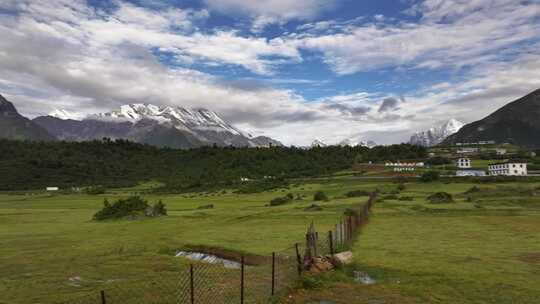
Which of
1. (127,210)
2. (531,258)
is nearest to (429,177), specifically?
(127,210)

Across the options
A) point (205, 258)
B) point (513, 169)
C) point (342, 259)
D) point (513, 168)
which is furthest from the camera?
point (513, 168)

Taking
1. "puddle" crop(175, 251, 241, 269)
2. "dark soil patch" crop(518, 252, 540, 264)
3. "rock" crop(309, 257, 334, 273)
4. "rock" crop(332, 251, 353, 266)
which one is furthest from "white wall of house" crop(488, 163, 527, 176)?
"rock" crop(309, 257, 334, 273)

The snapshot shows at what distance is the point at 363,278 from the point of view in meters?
25.4

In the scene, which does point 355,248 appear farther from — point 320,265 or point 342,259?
point 320,265

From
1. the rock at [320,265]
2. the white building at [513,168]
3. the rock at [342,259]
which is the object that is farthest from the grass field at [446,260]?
the white building at [513,168]

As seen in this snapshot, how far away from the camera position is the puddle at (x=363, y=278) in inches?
965

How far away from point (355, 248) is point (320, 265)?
10097mm

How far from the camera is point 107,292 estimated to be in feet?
74.4

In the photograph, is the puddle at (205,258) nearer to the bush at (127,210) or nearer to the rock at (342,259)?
the rock at (342,259)

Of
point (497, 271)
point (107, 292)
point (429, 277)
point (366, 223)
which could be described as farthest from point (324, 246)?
point (366, 223)

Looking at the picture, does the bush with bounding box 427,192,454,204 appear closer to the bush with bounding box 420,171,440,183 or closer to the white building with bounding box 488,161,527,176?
the bush with bounding box 420,171,440,183

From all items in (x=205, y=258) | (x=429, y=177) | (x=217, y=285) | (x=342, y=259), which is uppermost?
(x=429, y=177)

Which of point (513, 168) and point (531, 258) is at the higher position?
point (513, 168)

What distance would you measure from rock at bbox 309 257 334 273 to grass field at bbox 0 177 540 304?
60.4 inches
